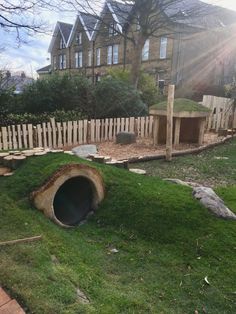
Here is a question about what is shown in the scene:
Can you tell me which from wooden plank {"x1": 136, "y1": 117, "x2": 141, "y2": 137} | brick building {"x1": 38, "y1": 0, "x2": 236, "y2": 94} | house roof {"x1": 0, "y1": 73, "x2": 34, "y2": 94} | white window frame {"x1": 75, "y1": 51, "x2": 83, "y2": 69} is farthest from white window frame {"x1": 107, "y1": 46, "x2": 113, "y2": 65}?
wooden plank {"x1": 136, "y1": 117, "x2": 141, "y2": 137}

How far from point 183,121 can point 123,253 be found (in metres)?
7.15

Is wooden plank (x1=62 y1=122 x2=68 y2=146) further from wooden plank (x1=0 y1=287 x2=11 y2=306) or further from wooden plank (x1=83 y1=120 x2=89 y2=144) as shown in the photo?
wooden plank (x1=0 y1=287 x2=11 y2=306)

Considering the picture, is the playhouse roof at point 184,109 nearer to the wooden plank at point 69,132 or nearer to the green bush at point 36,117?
the wooden plank at point 69,132

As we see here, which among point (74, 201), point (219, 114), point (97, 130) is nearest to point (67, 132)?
point (97, 130)

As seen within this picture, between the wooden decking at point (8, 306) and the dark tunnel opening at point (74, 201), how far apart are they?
1.97m

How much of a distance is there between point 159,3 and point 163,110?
10622 millimetres

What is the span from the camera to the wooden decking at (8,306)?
2.21 metres

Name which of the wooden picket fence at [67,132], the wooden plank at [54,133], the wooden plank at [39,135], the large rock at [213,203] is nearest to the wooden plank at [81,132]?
the wooden picket fence at [67,132]

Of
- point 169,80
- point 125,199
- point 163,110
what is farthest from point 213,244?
point 169,80

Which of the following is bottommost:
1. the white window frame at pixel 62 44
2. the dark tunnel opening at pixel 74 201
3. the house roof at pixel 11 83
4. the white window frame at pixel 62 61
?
the dark tunnel opening at pixel 74 201

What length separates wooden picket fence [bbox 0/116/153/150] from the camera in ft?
29.0

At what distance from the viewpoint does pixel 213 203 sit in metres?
4.18

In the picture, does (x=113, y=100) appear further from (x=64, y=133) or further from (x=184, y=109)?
(x=184, y=109)

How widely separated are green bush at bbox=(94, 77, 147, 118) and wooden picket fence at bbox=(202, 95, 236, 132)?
2952 millimetres
